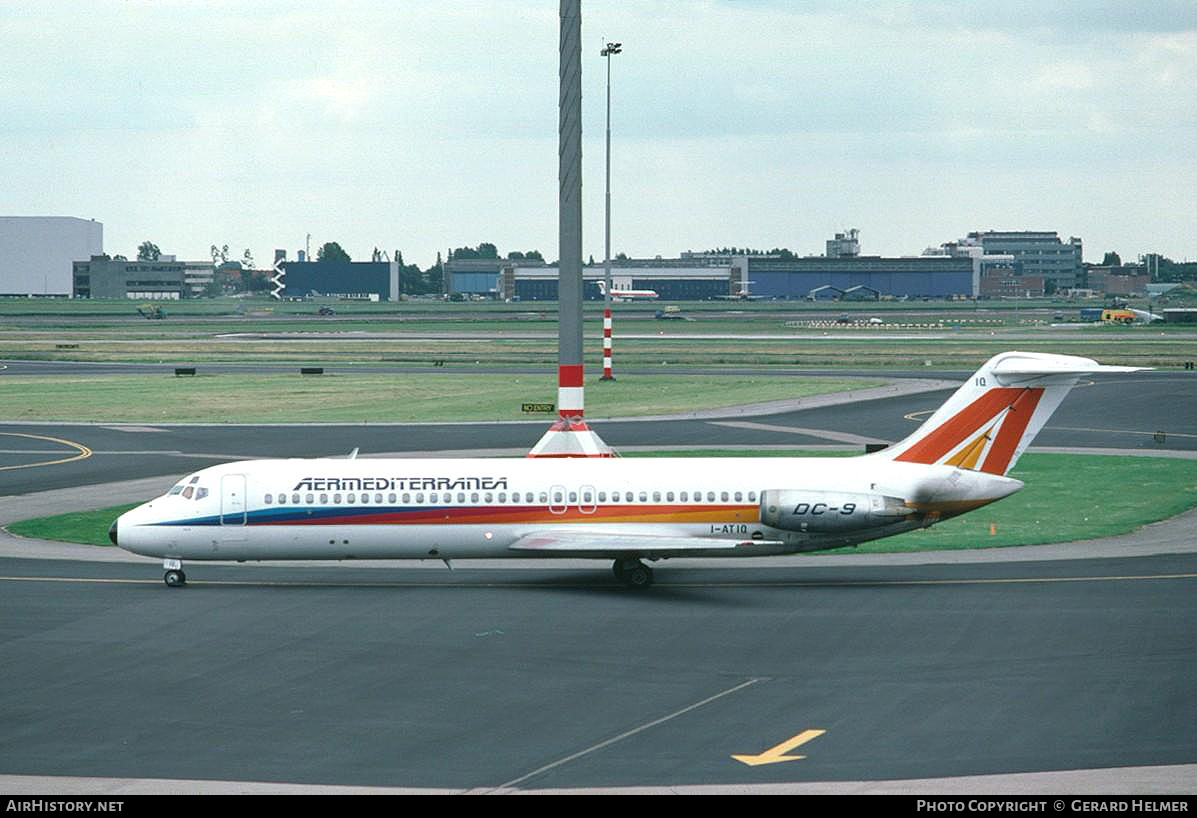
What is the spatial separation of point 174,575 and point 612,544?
11301mm

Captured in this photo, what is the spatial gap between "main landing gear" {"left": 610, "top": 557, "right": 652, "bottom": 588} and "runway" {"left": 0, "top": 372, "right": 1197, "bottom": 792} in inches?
15.3

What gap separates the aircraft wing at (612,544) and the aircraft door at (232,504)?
23.1 feet

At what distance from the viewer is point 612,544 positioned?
→ 36125mm

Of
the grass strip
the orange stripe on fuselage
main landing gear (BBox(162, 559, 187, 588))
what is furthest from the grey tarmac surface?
the grass strip

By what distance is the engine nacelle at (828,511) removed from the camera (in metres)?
36.3

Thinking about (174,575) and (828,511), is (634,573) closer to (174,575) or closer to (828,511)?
(828,511)

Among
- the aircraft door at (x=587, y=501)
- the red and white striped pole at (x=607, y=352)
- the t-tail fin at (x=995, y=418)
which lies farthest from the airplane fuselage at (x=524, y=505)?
the red and white striped pole at (x=607, y=352)

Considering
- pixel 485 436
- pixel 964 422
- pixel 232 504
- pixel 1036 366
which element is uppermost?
pixel 1036 366

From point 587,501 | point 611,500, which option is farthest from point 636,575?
point 587,501

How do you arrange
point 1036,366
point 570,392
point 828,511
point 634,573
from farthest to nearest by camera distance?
point 570,392, point 634,573, point 1036,366, point 828,511

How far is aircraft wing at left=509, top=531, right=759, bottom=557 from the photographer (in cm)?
3556

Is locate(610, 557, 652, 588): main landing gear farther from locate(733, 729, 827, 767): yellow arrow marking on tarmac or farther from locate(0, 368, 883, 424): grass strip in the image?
locate(0, 368, 883, 424): grass strip

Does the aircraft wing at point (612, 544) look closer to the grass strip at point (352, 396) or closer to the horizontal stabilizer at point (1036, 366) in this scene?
→ the horizontal stabilizer at point (1036, 366)

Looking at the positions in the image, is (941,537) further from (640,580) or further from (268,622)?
(268,622)
